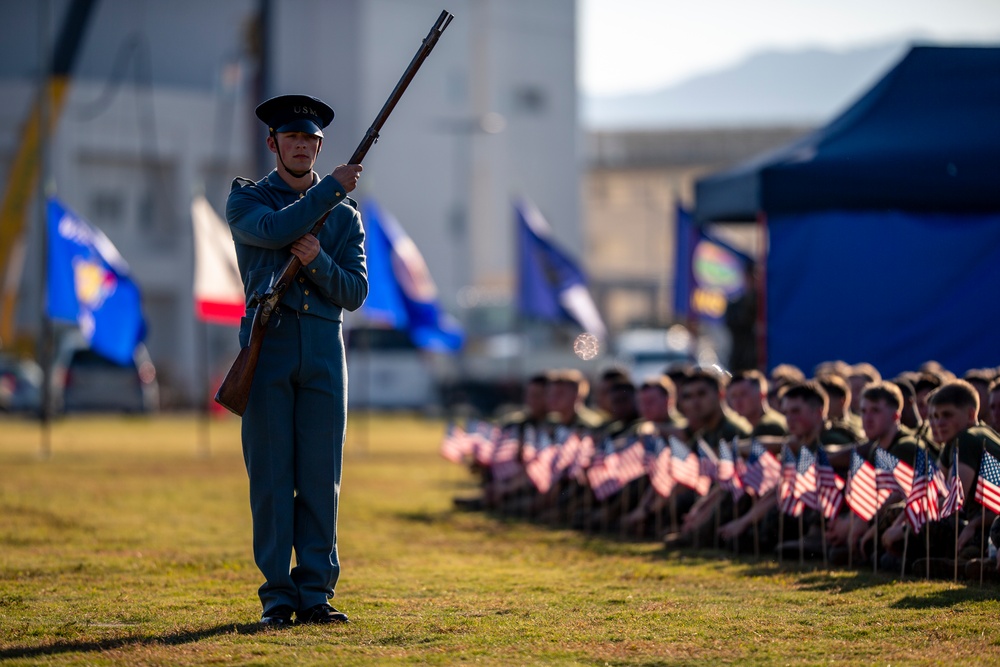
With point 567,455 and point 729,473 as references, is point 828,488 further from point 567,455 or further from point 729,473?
point 567,455

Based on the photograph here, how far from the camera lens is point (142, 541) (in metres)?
11.5

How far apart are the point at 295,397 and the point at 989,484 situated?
3.63m

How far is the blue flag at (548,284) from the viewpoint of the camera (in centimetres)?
2397

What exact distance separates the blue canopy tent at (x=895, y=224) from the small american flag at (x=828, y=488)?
16.4ft

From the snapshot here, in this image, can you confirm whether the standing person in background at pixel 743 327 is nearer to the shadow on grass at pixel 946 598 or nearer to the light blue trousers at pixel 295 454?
the shadow on grass at pixel 946 598

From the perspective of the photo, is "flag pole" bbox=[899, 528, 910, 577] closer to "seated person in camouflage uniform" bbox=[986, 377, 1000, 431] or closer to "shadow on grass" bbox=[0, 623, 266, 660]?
"seated person in camouflage uniform" bbox=[986, 377, 1000, 431]

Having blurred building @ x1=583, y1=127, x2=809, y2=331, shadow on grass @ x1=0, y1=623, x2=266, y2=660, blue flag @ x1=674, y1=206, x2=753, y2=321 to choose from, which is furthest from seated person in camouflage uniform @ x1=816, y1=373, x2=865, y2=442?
blurred building @ x1=583, y1=127, x2=809, y2=331

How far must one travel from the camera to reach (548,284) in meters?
24.2

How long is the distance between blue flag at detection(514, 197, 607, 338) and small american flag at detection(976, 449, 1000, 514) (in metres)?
15.2

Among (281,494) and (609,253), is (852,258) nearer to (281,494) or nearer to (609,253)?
(281,494)

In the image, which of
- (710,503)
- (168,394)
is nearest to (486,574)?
(710,503)

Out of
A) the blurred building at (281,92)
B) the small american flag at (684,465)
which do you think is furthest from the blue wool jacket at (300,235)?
the blurred building at (281,92)

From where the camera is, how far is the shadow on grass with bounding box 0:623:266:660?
661cm

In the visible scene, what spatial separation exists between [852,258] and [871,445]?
5.19 m
